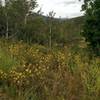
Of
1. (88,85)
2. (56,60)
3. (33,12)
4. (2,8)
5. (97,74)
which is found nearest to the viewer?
(88,85)

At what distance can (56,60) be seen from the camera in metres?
5.67

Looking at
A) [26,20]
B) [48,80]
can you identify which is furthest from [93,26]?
[26,20]

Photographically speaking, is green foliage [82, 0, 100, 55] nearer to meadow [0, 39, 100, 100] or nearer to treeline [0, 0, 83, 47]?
meadow [0, 39, 100, 100]

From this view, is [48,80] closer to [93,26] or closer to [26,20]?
[93,26]

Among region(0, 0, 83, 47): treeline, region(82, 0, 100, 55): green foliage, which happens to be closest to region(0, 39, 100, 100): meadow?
region(82, 0, 100, 55): green foliage

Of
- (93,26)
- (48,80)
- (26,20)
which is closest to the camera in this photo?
(48,80)

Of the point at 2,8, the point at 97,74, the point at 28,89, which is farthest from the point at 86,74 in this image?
the point at 2,8

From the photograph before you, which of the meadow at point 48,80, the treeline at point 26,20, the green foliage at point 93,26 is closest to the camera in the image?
the meadow at point 48,80

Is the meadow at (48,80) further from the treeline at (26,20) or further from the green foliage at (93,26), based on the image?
the treeline at (26,20)

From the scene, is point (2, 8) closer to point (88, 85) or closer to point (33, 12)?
point (33, 12)

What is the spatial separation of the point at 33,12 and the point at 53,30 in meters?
6.51

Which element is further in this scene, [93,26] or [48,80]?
[93,26]

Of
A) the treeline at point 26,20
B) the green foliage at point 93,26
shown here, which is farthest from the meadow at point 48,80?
the treeline at point 26,20

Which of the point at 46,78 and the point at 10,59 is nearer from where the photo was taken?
the point at 46,78
